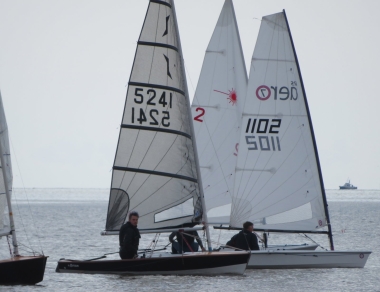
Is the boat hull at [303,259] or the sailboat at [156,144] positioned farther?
the boat hull at [303,259]

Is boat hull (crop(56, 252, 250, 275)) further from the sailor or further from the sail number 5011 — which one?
the sail number 5011

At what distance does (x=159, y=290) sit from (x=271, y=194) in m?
5.64

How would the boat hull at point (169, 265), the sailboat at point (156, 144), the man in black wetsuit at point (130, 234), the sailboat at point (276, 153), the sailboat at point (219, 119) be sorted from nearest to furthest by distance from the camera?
the man in black wetsuit at point (130, 234), the boat hull at point (169, 265), the sailboat at point (156, 144), the sailboat at point (276, 153), the sailboat at point (219, 119)

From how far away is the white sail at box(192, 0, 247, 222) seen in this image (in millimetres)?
25328

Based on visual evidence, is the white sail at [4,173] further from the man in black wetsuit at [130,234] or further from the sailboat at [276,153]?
the sailboat at [276,153]

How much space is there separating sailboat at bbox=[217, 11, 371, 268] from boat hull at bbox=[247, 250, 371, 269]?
40.6 inches

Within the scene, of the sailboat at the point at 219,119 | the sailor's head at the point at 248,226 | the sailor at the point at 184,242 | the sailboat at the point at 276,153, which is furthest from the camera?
the sailboat at the point at 219,119

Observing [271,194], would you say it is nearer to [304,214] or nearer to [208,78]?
[304,214]

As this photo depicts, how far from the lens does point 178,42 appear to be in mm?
19656

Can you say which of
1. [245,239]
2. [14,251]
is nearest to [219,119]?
[245,239]

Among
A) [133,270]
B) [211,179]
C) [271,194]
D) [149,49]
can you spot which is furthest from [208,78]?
[133,270]

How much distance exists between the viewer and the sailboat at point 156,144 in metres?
19.3

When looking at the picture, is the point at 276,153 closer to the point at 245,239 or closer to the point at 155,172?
the point at 245,239

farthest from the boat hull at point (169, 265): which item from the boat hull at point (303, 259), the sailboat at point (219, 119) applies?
→ the sailboat at point (219, 119)
